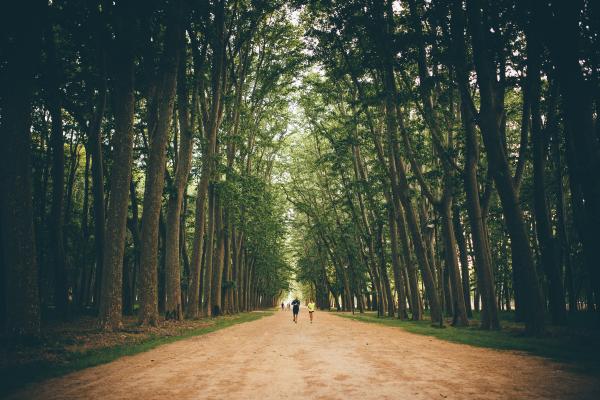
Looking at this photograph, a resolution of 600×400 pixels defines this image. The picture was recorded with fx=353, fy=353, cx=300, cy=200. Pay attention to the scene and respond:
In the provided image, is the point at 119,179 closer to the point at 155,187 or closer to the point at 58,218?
the point at 155,187

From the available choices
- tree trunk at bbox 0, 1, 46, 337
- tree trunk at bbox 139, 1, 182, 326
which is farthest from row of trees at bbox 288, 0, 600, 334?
tree trunk at bbox 0, 1, 46, 337

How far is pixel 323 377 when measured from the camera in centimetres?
562

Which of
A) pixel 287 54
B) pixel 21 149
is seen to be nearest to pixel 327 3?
Answer: pixel 287 54

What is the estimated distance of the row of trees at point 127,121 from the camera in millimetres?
8062

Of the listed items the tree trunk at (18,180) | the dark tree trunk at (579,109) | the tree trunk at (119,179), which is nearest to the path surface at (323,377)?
the tree trunk at (18,180)

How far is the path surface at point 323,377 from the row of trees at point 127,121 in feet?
12.6

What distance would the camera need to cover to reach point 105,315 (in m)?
10.7

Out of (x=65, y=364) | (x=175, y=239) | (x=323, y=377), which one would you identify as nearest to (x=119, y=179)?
(x=175, y=239)

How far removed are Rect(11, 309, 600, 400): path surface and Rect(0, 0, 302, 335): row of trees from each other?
3.83 m

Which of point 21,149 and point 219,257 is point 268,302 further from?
point 21,149

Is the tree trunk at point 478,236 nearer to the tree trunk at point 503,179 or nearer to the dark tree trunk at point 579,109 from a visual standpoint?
the tree trunk at point 503,179

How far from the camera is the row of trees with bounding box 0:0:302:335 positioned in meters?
8.06

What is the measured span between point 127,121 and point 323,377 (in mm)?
10055

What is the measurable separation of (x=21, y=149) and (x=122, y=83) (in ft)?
14.2
